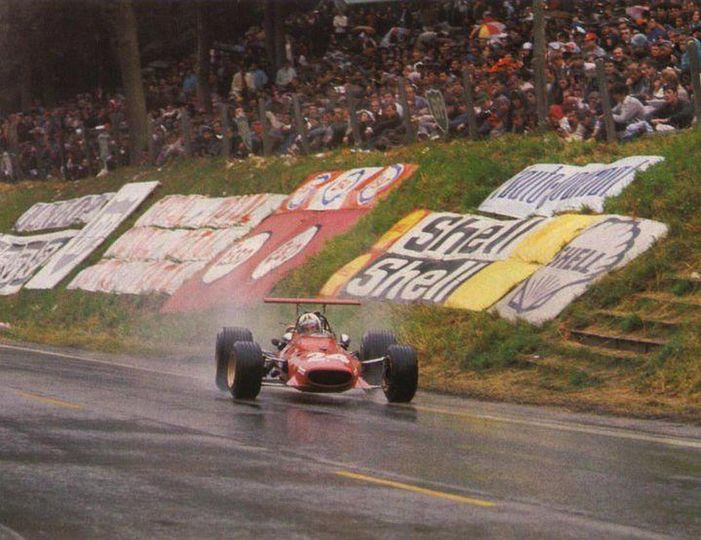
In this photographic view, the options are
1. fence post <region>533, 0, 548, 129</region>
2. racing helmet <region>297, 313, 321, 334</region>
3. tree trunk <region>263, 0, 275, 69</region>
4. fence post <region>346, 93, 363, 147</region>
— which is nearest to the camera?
racing helmet <region>297, 313, 321, 334</region>

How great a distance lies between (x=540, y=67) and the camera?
1001 inches

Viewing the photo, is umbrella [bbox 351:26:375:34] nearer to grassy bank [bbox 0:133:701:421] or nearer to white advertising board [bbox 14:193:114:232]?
grassy bank [bbox 0:133:701:421]

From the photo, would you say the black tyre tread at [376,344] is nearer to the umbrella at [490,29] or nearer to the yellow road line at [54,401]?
the yellow road line at [54,401]

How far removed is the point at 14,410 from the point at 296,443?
3.72 m

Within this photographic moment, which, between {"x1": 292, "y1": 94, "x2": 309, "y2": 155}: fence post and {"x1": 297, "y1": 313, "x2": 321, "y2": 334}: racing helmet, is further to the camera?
{"x1": 292, "y1": 94, "x2": 309, "y2": 155}: fence post

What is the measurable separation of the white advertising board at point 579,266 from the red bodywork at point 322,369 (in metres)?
4.14

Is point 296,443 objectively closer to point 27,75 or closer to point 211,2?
point 211,2

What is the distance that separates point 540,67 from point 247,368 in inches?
401

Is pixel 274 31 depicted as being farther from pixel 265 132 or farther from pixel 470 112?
pixel 470 112

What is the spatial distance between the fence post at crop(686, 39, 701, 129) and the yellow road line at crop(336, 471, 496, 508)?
40.0 feet

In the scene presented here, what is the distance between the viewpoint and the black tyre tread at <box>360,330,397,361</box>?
1836cm

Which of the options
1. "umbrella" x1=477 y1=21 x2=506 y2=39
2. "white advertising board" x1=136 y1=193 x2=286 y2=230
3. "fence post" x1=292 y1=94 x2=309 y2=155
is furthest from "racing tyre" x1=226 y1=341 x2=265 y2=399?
"fence post" x1=292 y1=94 x2=309 y2=155

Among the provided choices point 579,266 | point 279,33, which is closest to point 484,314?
point 579,266

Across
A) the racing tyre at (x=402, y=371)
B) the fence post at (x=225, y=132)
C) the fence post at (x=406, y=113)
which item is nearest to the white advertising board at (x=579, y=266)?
the racing tyre at (x=402, y=371)
